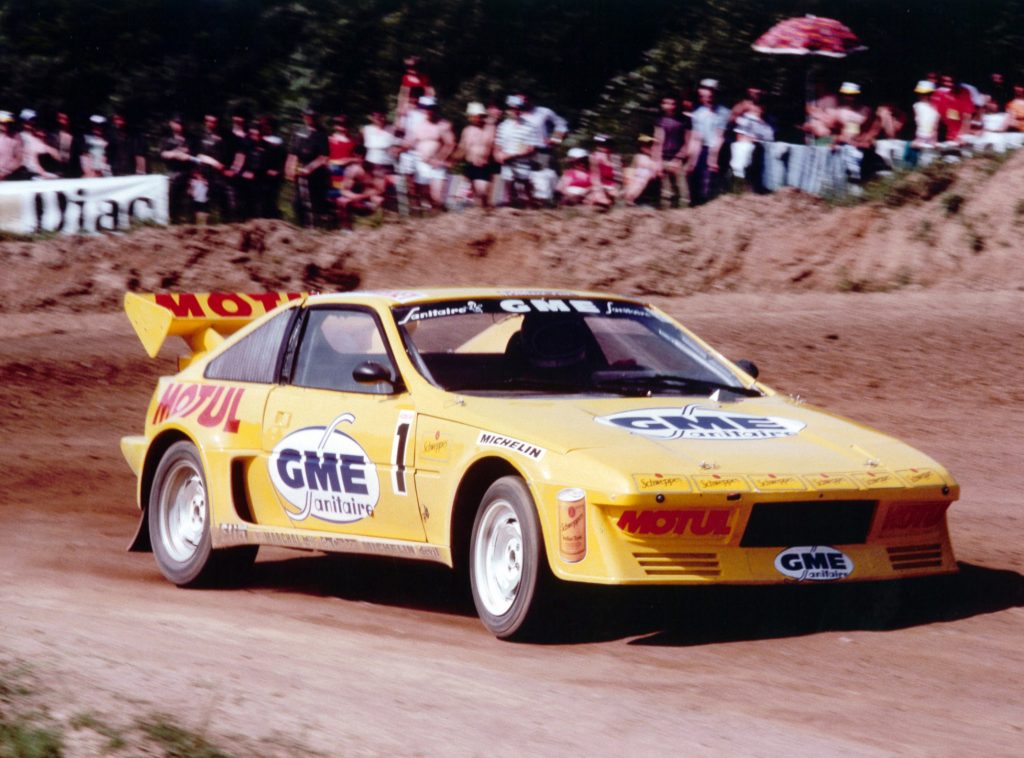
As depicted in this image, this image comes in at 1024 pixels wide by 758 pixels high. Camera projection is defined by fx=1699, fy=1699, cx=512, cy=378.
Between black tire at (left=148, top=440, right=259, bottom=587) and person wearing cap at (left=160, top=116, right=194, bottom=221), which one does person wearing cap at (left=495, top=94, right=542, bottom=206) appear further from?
black tire at (left=148, top=440, right=259, bottom=587)

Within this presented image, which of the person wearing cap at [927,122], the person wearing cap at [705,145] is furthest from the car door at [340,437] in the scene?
the person wearing cap at [927,122]

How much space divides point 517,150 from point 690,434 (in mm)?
15436

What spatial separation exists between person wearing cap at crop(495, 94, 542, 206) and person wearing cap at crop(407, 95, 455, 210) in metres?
0.66

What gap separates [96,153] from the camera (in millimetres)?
22938

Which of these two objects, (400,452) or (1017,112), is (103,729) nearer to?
(400,452)

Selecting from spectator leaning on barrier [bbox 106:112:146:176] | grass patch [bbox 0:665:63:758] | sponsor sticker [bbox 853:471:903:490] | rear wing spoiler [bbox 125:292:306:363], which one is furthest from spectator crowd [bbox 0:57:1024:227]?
grass patch [bbox 0:665:63:758]

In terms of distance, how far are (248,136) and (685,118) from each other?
5.60m

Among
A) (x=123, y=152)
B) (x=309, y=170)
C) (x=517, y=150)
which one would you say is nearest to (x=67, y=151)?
(x=123, y=152)

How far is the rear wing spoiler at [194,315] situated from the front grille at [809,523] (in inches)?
133

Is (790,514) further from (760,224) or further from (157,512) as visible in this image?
(760,224)

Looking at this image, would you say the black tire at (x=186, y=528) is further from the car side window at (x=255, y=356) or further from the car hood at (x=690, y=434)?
the car hood at (x=690, y=434)

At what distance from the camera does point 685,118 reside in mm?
20750

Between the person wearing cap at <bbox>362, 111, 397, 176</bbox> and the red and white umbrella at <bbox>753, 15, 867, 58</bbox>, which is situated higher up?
the red and white umbrella at <bbox>753, 15, 867, 58</bbox>

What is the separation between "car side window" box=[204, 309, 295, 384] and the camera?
7.98 m
